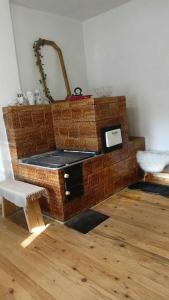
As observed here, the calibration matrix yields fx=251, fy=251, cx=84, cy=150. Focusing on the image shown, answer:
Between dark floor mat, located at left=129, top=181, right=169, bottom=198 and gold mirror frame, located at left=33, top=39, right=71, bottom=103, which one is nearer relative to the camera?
dark floor mat, located at left=129, top=181, right=169, bottom=198

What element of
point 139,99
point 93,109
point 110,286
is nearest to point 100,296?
point 110,286

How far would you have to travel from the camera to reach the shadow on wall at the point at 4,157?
9.60 feet

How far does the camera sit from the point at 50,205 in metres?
2.56

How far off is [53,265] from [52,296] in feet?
0.98

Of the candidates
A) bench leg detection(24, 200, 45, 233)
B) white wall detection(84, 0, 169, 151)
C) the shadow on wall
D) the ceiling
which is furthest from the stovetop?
the ceiling

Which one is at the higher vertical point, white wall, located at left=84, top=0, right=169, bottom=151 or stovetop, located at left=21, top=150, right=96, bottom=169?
white wall, located at left=84, top=0, right=169, bottom=151

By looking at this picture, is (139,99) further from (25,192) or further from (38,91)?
(25,192)

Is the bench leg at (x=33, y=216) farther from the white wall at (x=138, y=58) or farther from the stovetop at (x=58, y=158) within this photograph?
the white wall at (x=138, y=58)

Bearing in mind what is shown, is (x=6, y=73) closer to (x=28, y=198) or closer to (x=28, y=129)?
(x=28, y=129)

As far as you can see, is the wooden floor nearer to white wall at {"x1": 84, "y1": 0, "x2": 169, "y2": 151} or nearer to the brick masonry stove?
the brick masonry stove

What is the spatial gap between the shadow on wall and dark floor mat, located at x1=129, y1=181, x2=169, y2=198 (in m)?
1.53

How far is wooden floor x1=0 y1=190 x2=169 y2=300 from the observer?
1575 mm

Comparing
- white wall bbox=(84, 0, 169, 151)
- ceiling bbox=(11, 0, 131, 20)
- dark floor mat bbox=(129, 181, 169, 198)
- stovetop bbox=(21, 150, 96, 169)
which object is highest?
ceiling bbox=(11, 0, 131, 20)

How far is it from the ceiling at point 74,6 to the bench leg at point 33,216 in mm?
2452
